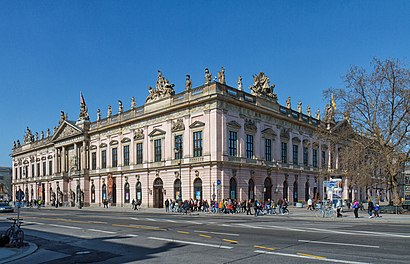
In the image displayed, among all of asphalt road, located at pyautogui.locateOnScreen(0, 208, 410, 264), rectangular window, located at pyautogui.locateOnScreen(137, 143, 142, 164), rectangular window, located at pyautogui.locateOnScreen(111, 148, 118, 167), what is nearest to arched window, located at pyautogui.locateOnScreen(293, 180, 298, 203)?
rectangular window, located at pyautogui.locateOnScreen(137, 143, 142, 164)

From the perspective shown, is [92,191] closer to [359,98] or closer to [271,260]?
[359,98]

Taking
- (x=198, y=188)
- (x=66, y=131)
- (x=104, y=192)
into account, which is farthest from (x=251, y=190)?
(x=66, y=131)

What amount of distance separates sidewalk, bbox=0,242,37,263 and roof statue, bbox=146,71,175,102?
40.7 m

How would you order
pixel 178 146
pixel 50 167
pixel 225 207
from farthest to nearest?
pixel 50 167, pixel 178 146, pixel 225 207

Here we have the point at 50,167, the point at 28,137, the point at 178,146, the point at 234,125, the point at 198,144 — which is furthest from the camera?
the point at 28,137

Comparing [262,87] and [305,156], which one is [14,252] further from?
[305,156]

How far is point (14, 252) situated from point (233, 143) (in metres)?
37.2

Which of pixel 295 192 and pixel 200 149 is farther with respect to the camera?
pixel 295 192

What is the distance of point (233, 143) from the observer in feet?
165

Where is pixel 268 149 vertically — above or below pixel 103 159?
above

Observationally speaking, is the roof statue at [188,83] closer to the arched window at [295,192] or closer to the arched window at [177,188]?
the arched window at [177,188]

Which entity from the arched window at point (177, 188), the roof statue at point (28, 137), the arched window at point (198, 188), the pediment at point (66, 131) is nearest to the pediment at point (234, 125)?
the arched window at point (198, 188)

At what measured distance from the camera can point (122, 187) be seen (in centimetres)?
6303

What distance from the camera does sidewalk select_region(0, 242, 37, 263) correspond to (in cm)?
1364
